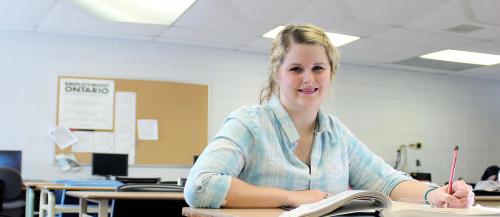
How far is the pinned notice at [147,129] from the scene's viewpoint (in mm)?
7188

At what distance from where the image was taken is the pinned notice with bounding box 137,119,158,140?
23.6 ft

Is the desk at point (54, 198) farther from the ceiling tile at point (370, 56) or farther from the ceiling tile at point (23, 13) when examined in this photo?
the ceiling tile at point (370, 56)

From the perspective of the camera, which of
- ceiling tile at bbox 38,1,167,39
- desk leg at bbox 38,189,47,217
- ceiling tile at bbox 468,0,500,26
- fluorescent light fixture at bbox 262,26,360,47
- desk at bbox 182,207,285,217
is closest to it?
desk at bbox 182,207,285,217

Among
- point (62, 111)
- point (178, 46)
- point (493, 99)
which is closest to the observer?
point (62, 111)

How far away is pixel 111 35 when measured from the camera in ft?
23.3

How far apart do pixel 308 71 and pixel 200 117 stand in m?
5.92

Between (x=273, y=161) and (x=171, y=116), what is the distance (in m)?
5.88

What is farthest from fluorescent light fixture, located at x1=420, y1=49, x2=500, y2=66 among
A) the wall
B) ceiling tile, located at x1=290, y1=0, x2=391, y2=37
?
ceiling tile, located at x1=290, y1=0, x2=391, y2=37

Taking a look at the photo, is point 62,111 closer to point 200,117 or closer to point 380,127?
point 200,117

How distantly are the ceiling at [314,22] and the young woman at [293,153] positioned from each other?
3.75 metres

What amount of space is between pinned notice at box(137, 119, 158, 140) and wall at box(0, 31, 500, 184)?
14.9 inches

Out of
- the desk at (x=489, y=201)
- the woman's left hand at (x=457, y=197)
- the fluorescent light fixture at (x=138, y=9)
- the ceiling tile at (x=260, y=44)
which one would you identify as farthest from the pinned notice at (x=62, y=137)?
the woman's left hand at (x=457, y=197)

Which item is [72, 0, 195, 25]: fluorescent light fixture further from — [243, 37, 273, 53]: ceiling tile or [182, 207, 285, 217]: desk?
[182, 207, 285, 217]: desk

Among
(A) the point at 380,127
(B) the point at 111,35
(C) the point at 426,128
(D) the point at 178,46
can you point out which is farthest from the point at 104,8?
(C) the point at 426,128
